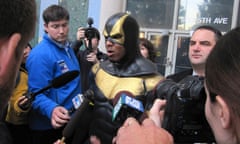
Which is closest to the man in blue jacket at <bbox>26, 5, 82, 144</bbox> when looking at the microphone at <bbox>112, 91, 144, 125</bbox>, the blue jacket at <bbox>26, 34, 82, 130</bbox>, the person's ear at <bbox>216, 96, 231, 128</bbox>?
the blue jacket at <bbox>26, 34, 82, 130</bbox>

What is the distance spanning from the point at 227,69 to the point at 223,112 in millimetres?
125

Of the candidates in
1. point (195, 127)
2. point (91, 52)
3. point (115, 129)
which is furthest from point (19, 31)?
point (91, 52)

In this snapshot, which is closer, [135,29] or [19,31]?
[19,31]

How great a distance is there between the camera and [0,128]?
5.05 ft

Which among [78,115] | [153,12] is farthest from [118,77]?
[153,12]

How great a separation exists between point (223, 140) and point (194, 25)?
5.68 metres

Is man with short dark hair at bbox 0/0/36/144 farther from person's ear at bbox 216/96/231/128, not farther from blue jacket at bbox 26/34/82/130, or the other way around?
blue jacket at bbox 26/34/82/130

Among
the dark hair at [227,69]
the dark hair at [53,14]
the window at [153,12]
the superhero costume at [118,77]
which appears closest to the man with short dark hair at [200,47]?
the superhero costume at [118,77]

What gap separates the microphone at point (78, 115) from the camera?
2025 millimetres

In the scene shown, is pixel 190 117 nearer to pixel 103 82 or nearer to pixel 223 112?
pixel 223 112

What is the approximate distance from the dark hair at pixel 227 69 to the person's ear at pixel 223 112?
0.5 inches

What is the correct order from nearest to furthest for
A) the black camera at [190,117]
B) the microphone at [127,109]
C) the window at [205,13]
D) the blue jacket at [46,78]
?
1. the black camera at [190,117]
2. the microphone at [127,109]
3. the blue jacket at [46,78]
4. the window at [205,13]

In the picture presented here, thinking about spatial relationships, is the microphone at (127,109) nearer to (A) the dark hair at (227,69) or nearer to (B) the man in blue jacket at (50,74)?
(A) the dark hair at (227,69)

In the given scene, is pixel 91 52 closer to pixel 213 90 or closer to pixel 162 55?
pixel 213 90
